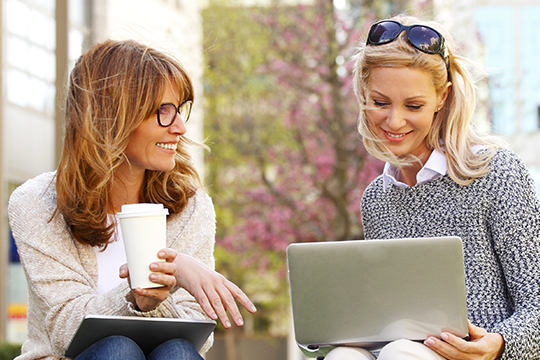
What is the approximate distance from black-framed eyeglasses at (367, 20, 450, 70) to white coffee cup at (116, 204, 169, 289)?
98cm

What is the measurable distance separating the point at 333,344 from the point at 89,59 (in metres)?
1.26

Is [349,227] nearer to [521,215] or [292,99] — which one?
[292,99]

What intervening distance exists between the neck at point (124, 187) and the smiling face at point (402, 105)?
87 centimetres

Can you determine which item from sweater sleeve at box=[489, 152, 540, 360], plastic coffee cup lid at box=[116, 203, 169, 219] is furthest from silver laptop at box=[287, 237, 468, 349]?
plastic coffee cup lid at box=[116, 203, 169, 219]

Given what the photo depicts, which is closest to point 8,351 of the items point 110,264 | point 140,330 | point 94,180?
point 110,264

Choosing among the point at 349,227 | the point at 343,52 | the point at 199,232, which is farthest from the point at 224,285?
the point at 343,52

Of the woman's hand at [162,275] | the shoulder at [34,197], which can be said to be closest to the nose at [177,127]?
the shoulder at [34,197]

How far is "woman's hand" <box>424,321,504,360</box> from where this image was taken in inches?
68.9

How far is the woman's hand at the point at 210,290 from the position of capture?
1.88 m

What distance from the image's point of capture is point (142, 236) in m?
1.73

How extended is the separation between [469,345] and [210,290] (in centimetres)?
72

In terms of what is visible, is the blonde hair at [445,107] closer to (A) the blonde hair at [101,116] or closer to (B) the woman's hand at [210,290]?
(A) the blonde hair at [101,116]

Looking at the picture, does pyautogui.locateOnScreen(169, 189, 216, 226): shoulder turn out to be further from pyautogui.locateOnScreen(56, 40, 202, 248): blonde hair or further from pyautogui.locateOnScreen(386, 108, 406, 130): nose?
pyautogui.locateOnScreen(386, 108, 406, 130): nose

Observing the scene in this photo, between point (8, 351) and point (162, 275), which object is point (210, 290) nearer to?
point (162, 275)
